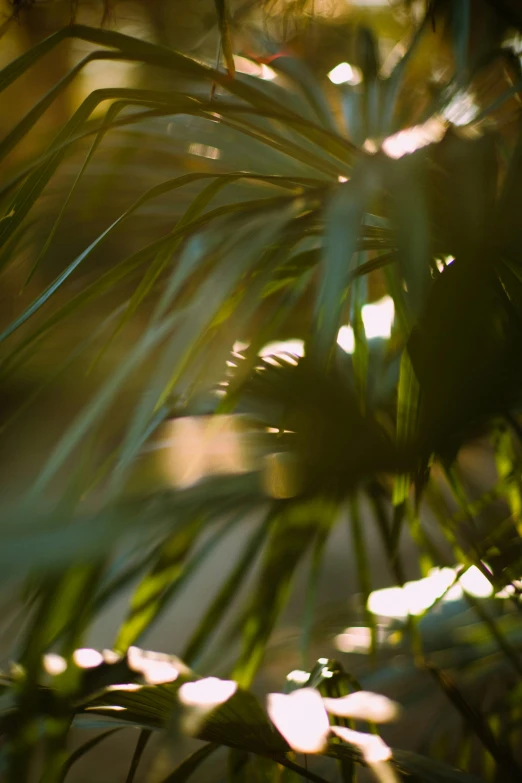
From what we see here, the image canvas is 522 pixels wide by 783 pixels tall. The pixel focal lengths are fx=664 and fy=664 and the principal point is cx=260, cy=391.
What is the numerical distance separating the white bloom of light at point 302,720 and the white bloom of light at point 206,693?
25 mm

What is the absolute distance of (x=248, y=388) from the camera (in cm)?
51

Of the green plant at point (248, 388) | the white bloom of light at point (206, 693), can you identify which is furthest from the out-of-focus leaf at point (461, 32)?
the white bloom of light at point (206, 693)

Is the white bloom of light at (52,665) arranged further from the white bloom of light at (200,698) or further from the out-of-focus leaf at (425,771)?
the out-of-focus leaf at (425,771)

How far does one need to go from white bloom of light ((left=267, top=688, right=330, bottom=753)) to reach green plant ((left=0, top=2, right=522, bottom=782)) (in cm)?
3

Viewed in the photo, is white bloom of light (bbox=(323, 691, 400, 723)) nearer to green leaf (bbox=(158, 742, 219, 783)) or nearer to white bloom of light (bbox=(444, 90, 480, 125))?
green leaf (bbox=(158, 742, 219, 783))

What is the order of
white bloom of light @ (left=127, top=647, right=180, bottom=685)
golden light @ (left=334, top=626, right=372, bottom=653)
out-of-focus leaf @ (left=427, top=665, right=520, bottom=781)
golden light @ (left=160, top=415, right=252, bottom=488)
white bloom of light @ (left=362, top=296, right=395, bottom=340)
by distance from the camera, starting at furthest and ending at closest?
golden light @ (left=334, top=626, right=372, bottom=653)
white bloom of light @ (left=362, top=296, right=395, bottom=340)
out-of-focus leaf @ (left=427, top=665, right=520, bottom=781)
white bloom of light @ (left=127, top=647, right=180, bottom=685)
golden light @ (left=160, top=415, right=252, bottom=488)

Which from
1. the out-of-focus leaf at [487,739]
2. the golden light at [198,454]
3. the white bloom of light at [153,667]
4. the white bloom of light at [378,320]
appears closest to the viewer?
the golden light at [198,454]

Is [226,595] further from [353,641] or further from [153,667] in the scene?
[353,641]

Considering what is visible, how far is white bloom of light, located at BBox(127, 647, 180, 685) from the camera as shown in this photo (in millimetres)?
384

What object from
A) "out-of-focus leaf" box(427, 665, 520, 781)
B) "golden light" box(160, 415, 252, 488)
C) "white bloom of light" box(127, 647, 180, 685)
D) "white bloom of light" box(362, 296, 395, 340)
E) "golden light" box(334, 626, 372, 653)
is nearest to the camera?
"golden light" box(160, 415, 252, 488)

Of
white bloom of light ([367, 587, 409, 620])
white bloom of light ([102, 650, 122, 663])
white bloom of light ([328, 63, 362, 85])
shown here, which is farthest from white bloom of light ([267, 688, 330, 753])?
white bloom of light ([328, 63, 362, 85])

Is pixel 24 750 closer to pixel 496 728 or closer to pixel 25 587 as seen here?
pixel 25 587

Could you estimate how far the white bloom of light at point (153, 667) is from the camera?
38 cm

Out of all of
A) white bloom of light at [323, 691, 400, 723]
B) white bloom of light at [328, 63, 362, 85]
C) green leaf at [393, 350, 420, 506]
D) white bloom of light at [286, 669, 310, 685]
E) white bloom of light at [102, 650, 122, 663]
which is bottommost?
white bloom of light at [323, 691, 400, 723]
